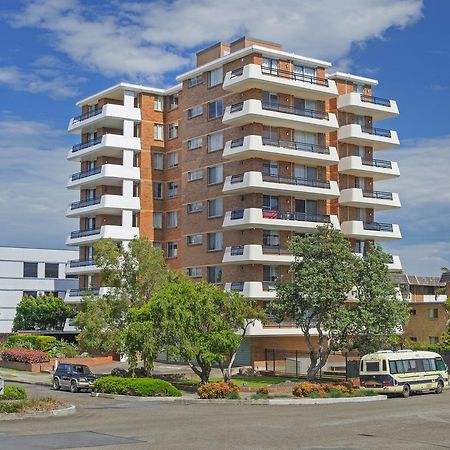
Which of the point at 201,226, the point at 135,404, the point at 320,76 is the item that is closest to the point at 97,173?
the point at 201,226

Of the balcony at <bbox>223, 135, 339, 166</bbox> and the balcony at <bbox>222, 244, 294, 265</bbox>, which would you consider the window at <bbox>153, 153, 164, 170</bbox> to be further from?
the balcony at <bbox>222, 244, 294, 265</bbox>

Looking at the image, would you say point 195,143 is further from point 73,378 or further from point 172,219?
point 73,378

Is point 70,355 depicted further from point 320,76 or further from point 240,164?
point 320,76

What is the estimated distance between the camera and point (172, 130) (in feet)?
249

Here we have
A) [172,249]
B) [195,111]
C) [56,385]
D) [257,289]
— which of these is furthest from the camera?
[172,249]

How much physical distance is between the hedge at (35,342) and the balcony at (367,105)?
3191cm

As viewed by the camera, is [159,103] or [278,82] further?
[159,103]

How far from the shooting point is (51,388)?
50.5m

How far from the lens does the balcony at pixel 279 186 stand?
204 ft

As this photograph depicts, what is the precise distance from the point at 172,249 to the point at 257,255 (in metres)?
14.3

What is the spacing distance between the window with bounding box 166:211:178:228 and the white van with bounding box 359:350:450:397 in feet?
99.1

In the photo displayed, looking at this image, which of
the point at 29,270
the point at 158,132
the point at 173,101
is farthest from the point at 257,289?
the point at 29,270

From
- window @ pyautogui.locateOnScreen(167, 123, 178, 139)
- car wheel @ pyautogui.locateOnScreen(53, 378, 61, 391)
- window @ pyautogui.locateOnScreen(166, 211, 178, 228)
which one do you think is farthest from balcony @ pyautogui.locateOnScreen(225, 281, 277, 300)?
window @ pyautogui.locateOnScreen(167, 123, 178, 139)

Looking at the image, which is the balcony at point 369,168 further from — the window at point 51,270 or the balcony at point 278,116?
the window at point 51,270
